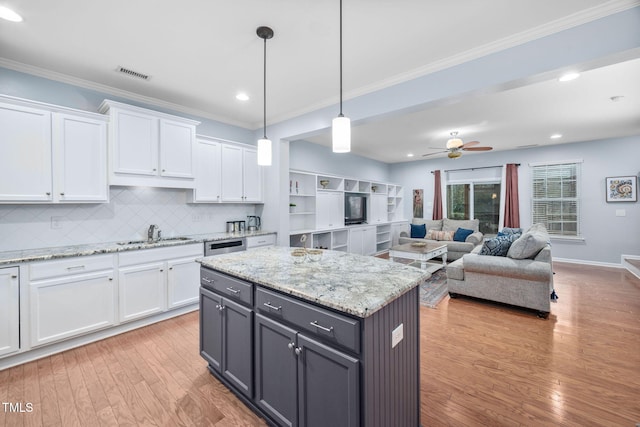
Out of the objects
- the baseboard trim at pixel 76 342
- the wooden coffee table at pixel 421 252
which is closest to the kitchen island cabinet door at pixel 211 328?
the baseboard trim at pixel 76 342

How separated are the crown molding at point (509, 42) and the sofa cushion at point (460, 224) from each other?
16.8 ft

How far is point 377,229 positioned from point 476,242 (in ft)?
7.95

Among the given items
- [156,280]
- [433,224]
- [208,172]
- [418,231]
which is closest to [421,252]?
[418,231]

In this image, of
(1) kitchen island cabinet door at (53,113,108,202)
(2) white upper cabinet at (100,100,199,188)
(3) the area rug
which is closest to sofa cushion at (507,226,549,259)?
(3) the area rug

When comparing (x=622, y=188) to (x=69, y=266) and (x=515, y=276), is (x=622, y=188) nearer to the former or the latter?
(x=515, y=276)

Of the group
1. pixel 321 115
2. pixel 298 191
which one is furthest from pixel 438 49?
pixel 298 191

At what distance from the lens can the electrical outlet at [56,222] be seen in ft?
9.34

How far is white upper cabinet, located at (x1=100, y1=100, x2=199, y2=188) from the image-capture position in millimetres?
2939

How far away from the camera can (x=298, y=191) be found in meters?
5.54

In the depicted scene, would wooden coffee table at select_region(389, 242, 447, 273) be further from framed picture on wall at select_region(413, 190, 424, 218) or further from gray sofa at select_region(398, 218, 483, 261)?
framed picture on wall at select_region(413, 190, 424, 218)

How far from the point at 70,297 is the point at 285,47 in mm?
3063

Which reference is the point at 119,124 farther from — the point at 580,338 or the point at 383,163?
the point at 383,163

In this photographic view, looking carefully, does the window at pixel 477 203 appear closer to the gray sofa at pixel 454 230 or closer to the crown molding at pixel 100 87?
the gray sofa at pixel 454 230

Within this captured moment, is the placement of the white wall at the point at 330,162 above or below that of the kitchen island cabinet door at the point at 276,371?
above
